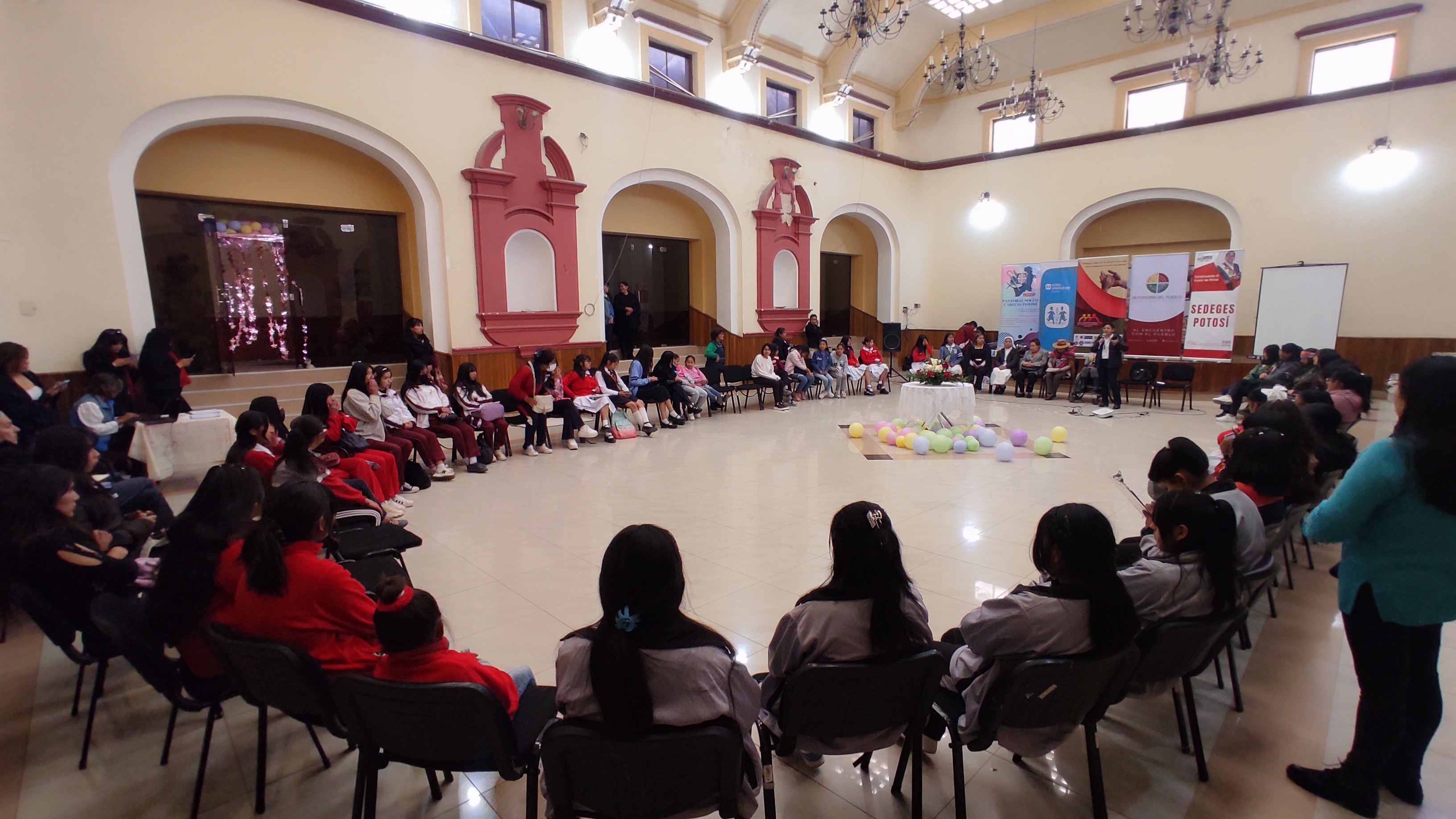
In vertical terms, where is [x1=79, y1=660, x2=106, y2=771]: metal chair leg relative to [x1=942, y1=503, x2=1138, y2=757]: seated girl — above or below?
below

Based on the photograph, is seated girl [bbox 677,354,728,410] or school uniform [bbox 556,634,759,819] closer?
school uniform [bbox 556,634,759,819]

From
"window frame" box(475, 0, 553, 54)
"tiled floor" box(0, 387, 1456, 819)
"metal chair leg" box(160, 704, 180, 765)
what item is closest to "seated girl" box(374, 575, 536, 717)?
"tiled floor" box(0, 387, 1456, 819)

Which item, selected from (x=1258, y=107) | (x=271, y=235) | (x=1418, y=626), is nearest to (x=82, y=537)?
(x=1418, y=626)

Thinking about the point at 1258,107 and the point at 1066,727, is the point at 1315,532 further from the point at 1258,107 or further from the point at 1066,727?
the point at 1258,107

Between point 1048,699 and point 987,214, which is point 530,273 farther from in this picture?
point 987,214

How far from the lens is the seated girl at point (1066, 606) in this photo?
1.70 metres

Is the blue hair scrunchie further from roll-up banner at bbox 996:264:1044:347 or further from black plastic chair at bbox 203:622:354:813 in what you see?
roll-up banner at bbox 996:264:1044:347

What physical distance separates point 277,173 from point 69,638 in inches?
268

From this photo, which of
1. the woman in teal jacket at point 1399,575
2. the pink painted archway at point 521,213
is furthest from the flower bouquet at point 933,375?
the woman in teal jacket at point 1399,575

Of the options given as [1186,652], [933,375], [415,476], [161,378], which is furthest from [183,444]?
[933,375]

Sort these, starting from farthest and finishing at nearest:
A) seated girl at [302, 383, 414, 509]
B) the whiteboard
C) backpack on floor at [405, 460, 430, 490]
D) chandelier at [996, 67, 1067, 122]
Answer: the whiteboard < chandelier at [996, 67, 1067, 122] < backpack on floor at [405, 460, 430, 490] < seated girl at [302, 383, 414, 509]

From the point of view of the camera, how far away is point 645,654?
1.44 m

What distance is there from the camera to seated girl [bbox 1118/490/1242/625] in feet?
6.34

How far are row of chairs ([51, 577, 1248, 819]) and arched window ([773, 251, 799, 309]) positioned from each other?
10.3 m
